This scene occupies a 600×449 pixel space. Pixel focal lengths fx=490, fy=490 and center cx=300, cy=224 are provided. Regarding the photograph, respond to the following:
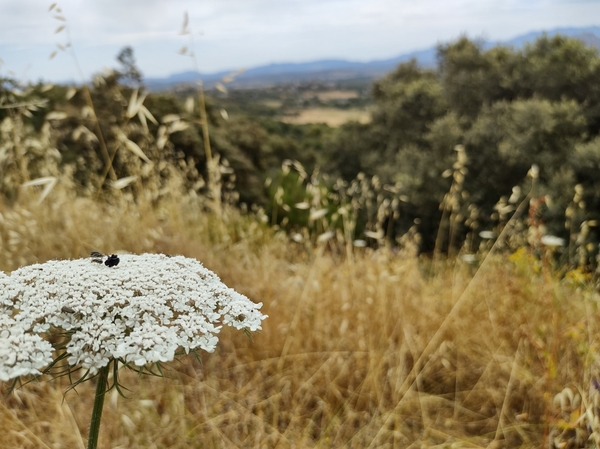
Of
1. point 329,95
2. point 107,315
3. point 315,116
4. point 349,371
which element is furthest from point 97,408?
point 329,95

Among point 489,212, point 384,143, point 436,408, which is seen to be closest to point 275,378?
point 436,408

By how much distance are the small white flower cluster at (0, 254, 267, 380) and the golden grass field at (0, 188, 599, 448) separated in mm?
1105

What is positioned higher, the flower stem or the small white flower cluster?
the small white flower cluster

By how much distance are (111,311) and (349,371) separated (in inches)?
84.7

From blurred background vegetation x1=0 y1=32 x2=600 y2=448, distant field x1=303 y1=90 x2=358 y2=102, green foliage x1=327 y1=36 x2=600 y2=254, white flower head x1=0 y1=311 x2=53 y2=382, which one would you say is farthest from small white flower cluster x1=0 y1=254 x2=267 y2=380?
distant field x1=303 y1=90 x2=358 y2=102

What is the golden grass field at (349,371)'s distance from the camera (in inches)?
96.8

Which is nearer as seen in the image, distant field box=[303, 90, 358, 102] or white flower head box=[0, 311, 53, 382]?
white flower head box=[0, 311, 53, 382]

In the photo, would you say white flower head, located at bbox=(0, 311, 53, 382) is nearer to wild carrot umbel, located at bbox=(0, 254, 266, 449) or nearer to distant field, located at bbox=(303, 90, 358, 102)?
wild carrot umbel, located at bbox=(0, 254, 266, 449)

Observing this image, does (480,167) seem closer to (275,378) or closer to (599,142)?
(599,142)

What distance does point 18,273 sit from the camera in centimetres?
125

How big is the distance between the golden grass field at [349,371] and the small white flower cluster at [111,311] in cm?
111

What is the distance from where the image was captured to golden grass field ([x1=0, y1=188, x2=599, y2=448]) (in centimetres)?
246

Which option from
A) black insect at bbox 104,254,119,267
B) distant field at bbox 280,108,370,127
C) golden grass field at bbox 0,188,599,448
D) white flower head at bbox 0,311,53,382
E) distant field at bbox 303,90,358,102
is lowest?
golden grass field at bbox 0,188,599,448

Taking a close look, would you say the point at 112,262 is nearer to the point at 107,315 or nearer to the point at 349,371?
the point at 107,315
